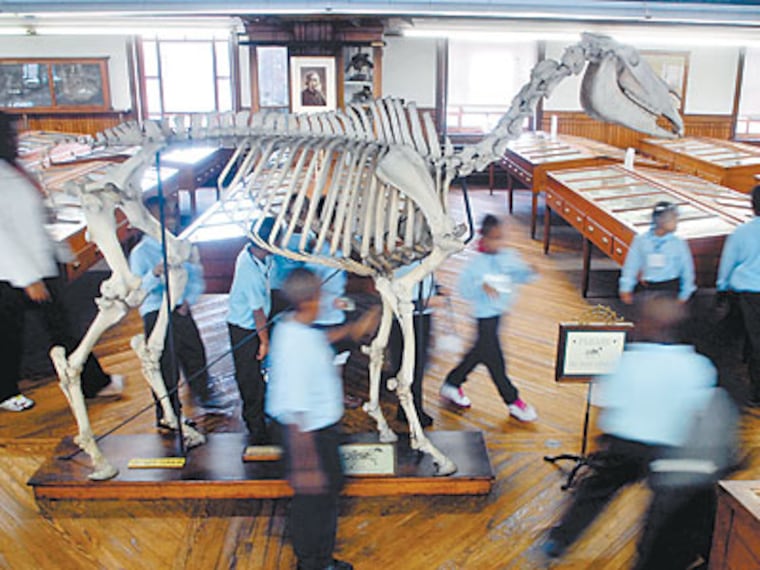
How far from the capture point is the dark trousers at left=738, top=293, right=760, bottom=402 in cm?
447

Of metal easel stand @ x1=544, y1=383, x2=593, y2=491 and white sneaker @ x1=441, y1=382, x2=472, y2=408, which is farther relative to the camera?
white sneaker @ x1=441, y1=382, x2=472, y2=408

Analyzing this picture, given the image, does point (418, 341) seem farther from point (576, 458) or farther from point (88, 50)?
point (88, 50)

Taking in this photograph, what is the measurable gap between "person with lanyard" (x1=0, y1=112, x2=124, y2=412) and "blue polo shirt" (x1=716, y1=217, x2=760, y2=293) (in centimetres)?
417

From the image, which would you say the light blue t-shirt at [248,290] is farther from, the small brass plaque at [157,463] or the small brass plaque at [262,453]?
the small brass plaque at [157,463]

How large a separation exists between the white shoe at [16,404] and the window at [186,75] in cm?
939

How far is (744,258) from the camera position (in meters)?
4.44

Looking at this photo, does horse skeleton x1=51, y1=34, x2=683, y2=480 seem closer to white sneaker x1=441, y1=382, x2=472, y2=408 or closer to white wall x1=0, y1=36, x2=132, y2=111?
white sneaker x1=441, y1=382, x2=472, y2=408

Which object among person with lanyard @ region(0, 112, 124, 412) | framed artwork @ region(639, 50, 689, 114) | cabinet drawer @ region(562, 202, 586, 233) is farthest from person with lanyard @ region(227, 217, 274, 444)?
framed artwork @ region(639, 50, 689, 114)

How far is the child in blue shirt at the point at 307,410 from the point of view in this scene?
265 centimetres

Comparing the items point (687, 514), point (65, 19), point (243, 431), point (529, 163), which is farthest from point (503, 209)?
point (687, 514)

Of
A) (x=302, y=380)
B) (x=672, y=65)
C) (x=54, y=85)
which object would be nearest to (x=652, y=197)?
(x=302, y=380)

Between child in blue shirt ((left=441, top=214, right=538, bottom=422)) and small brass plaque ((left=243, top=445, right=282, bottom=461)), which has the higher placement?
child in blue shirt ((left=441, top=214, right=538, bottom=422))

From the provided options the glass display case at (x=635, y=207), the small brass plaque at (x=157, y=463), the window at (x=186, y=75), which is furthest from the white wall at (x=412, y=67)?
the small brass plaque at (x=157, y=463)

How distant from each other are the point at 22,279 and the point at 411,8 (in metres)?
3.24
